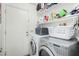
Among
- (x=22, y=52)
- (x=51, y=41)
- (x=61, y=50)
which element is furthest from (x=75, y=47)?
(x=22, y=52)

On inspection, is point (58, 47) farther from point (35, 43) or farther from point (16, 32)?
point (16, 32)

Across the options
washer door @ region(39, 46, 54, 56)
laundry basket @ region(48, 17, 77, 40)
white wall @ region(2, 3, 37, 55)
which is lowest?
washer door @ region(39, 46, 54, 56)

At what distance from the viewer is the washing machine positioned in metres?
0.98

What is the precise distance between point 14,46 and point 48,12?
2.65 feet

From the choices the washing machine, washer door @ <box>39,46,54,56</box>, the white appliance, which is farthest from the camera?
the white appliance

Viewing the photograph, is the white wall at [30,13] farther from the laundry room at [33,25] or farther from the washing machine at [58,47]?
the washing machine at [58,47]

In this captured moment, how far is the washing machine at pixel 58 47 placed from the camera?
3.21 feet

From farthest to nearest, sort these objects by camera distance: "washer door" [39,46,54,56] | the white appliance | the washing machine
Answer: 1. the white appliance
2. "washer door" [39,46,54,56]
3. the washing machine

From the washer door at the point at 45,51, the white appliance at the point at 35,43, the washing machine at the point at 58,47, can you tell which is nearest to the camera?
the washing machine at the point at 58,47

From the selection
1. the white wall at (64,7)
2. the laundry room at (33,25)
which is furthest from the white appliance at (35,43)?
the white wall at (64,7)

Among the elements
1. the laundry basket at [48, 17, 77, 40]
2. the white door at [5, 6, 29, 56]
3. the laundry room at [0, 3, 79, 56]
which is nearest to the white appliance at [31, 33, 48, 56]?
the laundry room at [0, 3, 79, 56]

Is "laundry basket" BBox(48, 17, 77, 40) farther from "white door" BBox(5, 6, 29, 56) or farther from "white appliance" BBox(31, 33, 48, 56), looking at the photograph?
"white door" BBox(5, 6, 29, 56)

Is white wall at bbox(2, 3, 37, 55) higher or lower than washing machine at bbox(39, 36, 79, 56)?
higher

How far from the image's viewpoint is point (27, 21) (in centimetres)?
139
